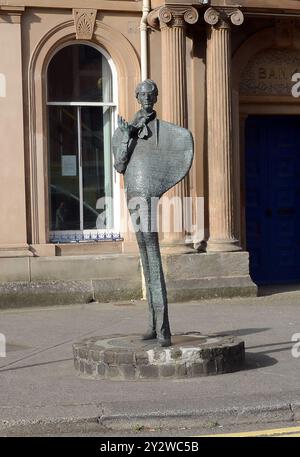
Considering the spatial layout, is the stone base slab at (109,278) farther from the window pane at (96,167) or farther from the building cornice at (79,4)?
the building cornice at (79,4)

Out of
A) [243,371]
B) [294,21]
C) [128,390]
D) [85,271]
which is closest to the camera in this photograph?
[128,390]

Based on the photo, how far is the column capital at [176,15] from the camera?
13695 mm

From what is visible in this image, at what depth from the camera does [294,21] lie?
589 inches

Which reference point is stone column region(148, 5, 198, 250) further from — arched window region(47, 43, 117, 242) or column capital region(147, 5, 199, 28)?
arched window region(47, 43, 117, 242)

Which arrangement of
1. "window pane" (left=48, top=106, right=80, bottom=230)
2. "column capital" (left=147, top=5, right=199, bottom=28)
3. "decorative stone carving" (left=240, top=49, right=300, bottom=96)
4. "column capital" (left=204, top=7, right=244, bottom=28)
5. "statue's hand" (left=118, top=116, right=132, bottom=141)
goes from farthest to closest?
"decorative stone carving" (left=240, top=49, right=300, bottom=96)
"window pane" (left=48, top=106, right=80, bottom=230)
"column capital" (left=204, top=7, right=244, bottom=28)
"column capital" (left=147, top=5, right=199, bottom=28)
"statue's hand" (left=118, top=116, right=132, bottom=141)

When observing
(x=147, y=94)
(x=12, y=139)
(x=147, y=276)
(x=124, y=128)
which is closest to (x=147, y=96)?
(x=147, y=94)

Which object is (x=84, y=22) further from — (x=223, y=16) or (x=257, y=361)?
(x=257, y=361)

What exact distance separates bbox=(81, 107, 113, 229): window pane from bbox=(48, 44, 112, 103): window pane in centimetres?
24

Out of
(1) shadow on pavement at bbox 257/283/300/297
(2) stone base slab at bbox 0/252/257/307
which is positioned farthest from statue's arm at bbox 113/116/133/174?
(1) shadow on pavement at bbox 257/283/300/297

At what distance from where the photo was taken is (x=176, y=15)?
45.2 ft

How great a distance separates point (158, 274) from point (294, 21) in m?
7.56

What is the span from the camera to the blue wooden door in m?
15.6
